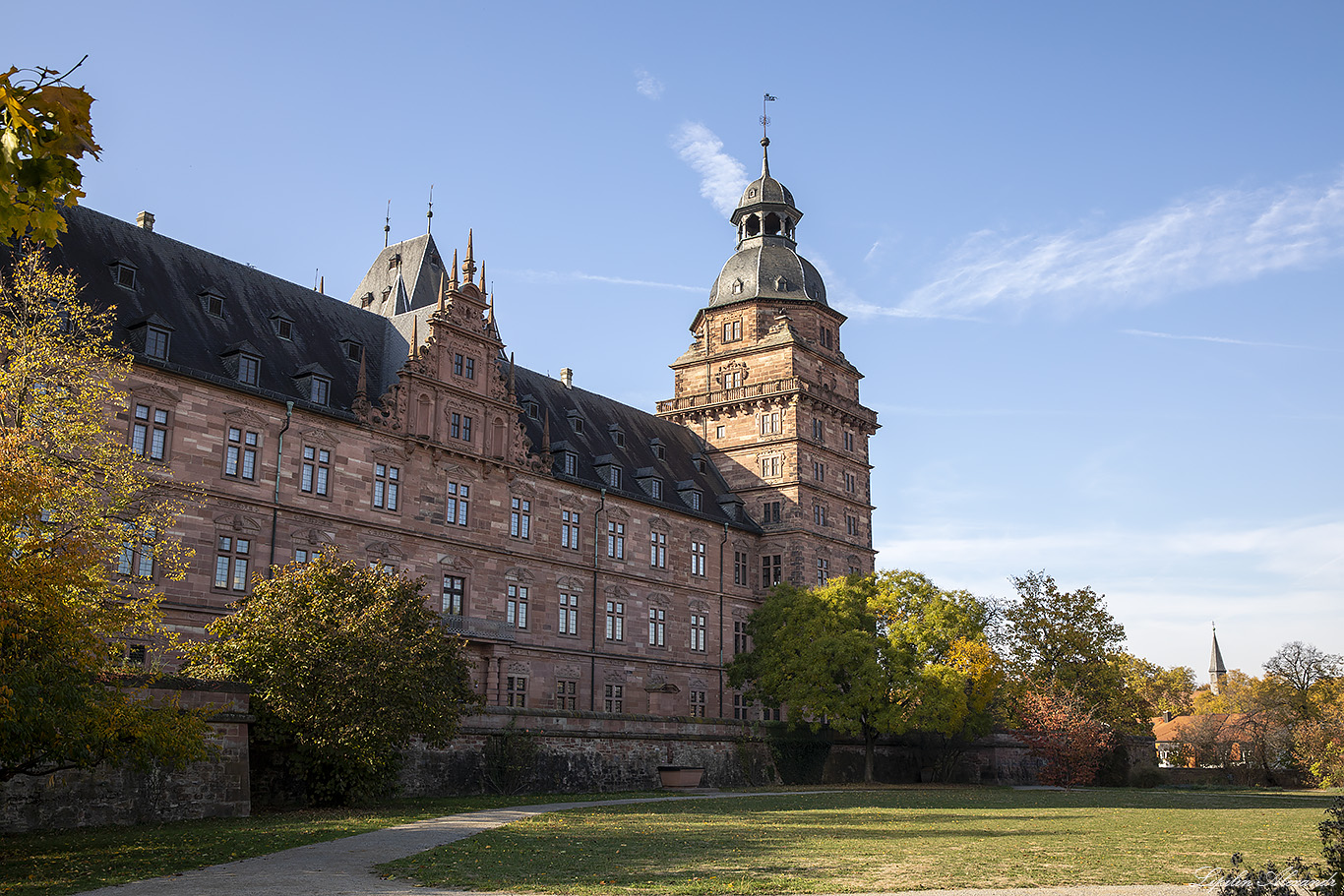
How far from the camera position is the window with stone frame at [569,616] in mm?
51312

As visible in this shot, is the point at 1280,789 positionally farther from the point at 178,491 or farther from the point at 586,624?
the point at 178,491

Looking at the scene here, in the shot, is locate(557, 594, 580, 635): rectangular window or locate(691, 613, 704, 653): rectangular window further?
locate(691, 613, 704, 653): rectangular window

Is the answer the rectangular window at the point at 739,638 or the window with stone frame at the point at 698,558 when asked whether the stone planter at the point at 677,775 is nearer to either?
the window with stone frame at the point at 698,558

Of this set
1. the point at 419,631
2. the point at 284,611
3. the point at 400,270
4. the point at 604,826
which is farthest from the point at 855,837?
the point at 400,270

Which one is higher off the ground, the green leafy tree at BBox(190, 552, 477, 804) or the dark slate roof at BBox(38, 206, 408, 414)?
the dark slate roof at BBox(38, 206, 408, 414)

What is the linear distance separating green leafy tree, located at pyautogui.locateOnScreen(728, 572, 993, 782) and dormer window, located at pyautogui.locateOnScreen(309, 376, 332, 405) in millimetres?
23588

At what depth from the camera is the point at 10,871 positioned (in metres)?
16.4

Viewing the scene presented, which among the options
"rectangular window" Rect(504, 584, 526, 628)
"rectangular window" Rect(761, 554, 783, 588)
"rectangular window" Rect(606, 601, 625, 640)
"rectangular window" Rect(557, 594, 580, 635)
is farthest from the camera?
"rectangular window" Rect(761, 554, 783, 588)

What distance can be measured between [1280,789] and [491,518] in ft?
143

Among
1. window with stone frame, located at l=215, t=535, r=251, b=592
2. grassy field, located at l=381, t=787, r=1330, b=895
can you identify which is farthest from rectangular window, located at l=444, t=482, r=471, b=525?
grassy field, located at l=381, t=787, r=1330, b=895

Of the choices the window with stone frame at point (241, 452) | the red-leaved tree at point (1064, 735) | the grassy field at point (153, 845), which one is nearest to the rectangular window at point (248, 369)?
the window with stone frame at point (241, 452)

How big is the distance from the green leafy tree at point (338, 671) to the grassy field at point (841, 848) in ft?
15.8

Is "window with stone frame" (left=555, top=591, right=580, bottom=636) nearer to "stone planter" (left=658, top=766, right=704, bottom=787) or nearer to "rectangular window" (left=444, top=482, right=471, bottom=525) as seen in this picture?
"rectangular window" (left=444, top=482, right=471, bottom=525)

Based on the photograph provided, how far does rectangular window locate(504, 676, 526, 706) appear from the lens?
156ft
